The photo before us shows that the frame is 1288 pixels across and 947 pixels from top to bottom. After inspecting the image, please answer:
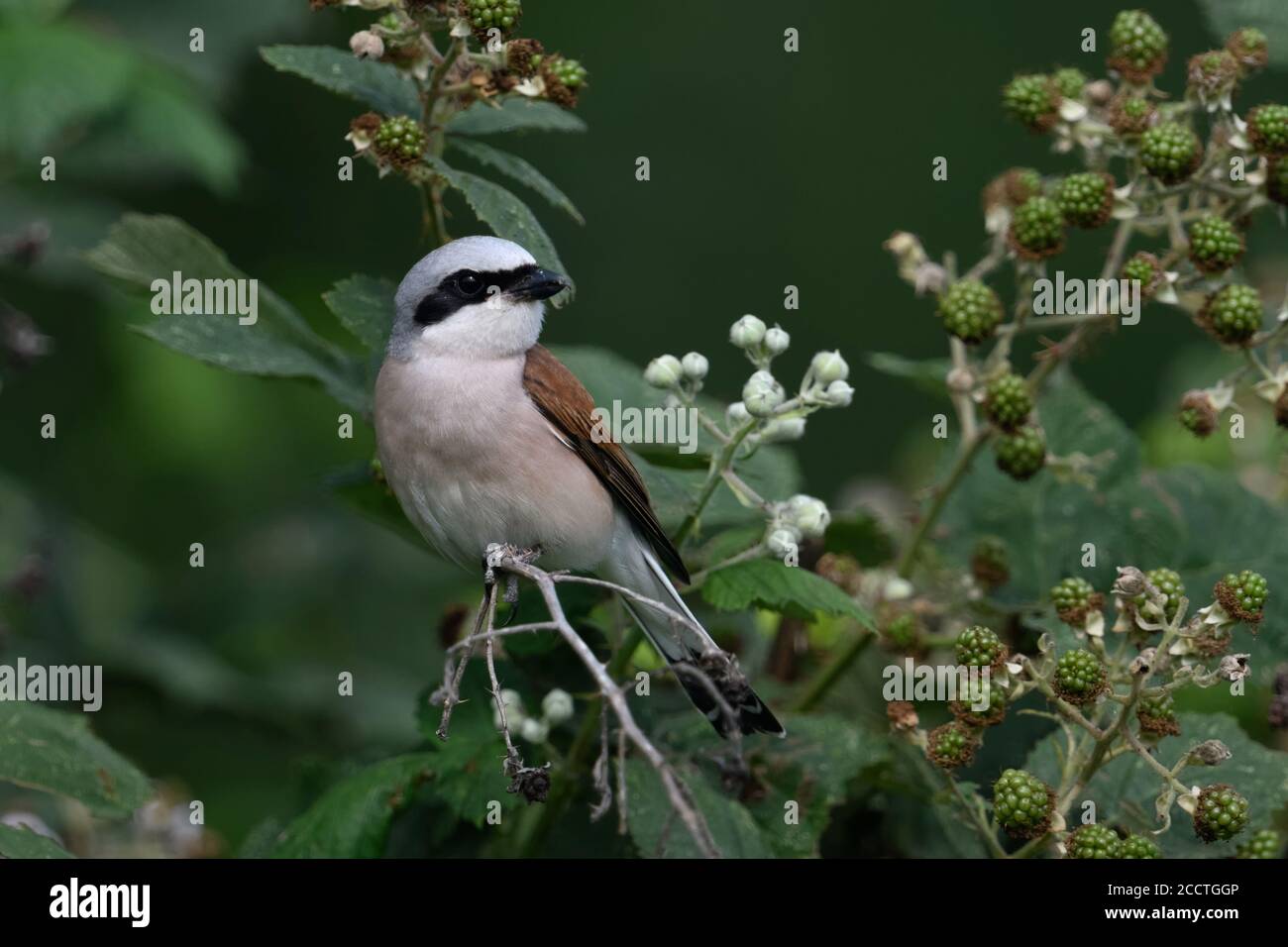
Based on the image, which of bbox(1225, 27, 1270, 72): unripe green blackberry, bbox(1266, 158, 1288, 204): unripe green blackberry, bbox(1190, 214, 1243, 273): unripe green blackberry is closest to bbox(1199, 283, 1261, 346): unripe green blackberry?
bbox(1190, 214, 1243, 273): unripe green blackberry

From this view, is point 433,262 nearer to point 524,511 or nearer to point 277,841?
point 524,511

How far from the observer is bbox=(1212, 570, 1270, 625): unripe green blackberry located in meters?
2.65

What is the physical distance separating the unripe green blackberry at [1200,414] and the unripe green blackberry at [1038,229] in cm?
39

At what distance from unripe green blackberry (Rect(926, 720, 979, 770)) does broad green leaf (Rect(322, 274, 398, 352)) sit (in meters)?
1.30

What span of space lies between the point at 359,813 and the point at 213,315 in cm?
105

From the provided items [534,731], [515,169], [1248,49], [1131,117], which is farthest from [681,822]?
[1248,49]

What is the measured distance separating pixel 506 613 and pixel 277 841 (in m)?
0.71

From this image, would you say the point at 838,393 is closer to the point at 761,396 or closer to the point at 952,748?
the point at 761,396

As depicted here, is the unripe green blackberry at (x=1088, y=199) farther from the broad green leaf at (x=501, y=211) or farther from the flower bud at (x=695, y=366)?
the broad green leaf at (x=501, y=211)

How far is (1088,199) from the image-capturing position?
322 centimetres

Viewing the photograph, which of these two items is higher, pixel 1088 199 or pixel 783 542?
pixel 1088 199

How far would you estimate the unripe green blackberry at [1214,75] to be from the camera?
3.23 metres
